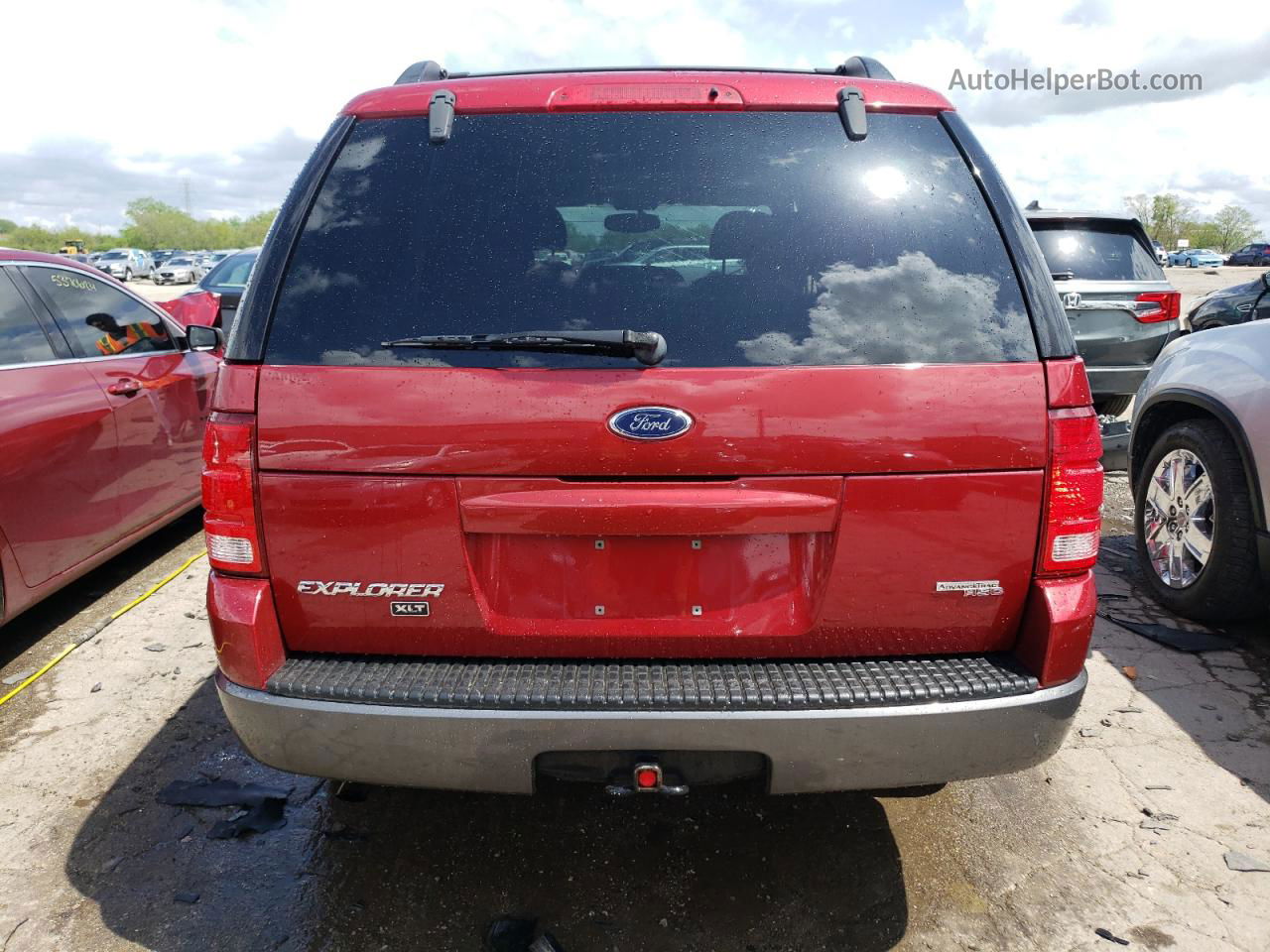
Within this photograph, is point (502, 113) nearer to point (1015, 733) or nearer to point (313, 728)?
point (313, 728)

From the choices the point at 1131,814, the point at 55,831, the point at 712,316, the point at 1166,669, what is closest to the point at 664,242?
the point at 712,316

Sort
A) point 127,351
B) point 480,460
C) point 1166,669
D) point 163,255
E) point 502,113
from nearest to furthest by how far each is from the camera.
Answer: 1. point 480,460
2. point 502,113
3. point 1166,669
4. point 127,351
5. point 163,255

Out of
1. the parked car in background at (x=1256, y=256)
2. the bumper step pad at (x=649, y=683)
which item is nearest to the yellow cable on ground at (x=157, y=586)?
the bumper step pad at (x=649, y=683)

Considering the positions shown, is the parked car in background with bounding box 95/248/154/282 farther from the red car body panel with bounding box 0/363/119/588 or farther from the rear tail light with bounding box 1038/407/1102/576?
Result: the rear tail light with bounding box 1038/407/1102/576

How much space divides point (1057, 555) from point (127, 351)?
469 cm

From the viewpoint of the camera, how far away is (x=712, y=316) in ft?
6.70

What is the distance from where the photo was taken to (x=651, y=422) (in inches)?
78.0

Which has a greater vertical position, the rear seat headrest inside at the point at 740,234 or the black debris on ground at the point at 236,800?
the rear seat headrest inside at the point at 740,234

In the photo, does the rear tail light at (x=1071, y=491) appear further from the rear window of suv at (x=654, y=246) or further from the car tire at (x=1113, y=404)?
the car tire at (x=1113, y=404)

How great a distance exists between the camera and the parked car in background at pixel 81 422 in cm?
378

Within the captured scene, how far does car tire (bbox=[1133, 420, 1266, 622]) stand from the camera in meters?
3.93

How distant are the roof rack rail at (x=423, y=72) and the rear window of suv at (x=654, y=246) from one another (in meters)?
0.45

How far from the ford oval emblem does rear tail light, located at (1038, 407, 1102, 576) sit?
85cm

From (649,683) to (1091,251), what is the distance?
7131 mm
